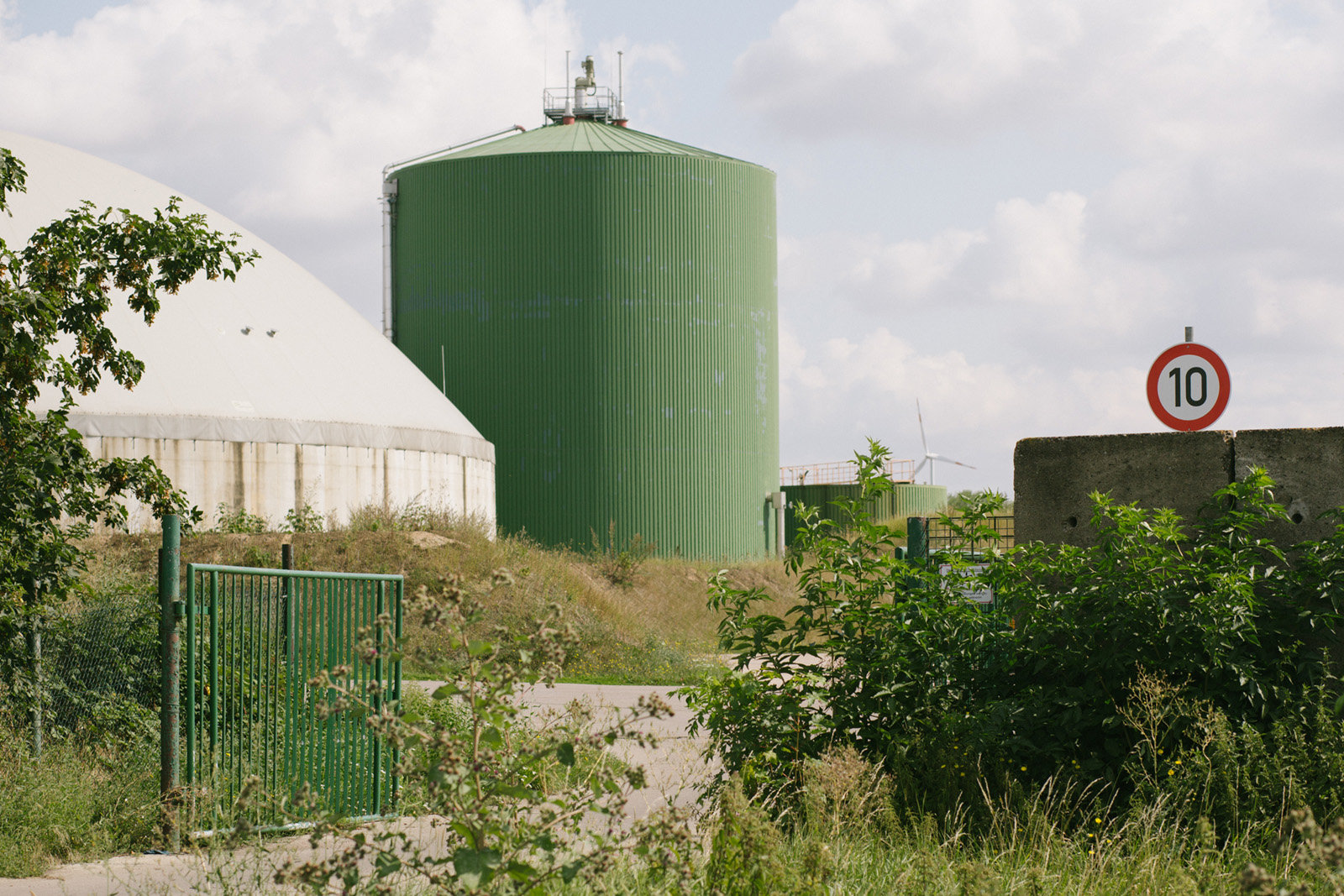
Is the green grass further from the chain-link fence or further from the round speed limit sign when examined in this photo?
the round speed limit sign

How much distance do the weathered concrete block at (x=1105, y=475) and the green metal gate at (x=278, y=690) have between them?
4582 mm

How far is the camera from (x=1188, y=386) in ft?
30.9

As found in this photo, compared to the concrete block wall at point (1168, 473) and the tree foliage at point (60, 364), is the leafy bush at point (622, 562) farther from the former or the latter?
the concrete block wall at point (1168, 473)

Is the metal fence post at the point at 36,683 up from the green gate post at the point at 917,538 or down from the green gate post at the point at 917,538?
down

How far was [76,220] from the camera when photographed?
342 inches

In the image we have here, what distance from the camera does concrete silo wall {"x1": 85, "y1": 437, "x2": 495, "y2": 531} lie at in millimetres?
26469

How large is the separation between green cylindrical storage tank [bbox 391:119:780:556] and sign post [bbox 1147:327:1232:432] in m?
29.9

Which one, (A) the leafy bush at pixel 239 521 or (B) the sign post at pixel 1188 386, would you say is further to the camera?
(A) the leafy bush at pixel 239 521

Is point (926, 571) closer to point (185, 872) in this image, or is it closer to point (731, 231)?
point (185, 872)

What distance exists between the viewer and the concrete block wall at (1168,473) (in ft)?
25.5

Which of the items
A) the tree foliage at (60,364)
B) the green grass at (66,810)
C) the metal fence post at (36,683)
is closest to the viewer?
the green grass at (66,810)

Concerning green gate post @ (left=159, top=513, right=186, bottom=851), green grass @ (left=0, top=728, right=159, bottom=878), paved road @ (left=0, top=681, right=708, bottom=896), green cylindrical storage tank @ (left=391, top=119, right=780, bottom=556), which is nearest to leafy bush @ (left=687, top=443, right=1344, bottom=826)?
paved road @ (left=0, top=681, right=708, bottom=896)

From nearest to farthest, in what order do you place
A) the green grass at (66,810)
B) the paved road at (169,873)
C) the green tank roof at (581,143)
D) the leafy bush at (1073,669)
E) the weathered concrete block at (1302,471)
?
the paved road at (169,873), the leafy bush at (1073,669), the green grass at (66,810), the weathered concrete block at (1302,471), the green tank roof at (581,143)

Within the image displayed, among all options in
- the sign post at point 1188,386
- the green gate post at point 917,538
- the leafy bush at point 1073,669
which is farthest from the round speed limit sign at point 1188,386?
the green gate post at point 917,538
